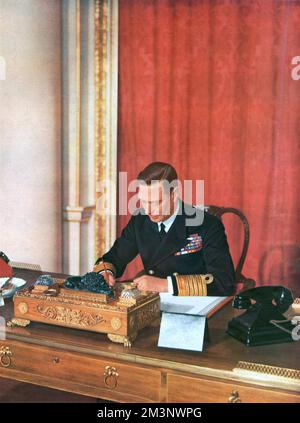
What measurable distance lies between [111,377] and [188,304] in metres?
0.48

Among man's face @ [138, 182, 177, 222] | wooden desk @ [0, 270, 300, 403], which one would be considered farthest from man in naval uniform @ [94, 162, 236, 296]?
wooden desk @ [0, 270, 300, 403]

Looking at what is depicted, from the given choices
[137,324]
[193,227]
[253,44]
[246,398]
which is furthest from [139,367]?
[253,44]

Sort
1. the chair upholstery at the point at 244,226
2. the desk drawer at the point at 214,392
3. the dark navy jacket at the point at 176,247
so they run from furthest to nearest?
1. the chair upholstery at the point at 244,226
2. the dark navy jacket at the point at 176,247
3. the desk drawer at the point at 214,392

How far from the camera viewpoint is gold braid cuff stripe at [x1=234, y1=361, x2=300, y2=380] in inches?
58.4

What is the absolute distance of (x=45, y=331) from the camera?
1.85 m

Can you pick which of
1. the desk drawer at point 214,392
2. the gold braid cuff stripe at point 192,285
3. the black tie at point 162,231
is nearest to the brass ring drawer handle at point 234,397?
the desk drawer at point 214,392

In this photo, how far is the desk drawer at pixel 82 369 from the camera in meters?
1.61

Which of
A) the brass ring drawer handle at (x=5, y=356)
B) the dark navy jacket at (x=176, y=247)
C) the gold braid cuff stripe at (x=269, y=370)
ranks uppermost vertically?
the dark navy jacket at (x=176, y=247)

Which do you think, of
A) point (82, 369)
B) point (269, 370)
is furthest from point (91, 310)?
point (269, 370)

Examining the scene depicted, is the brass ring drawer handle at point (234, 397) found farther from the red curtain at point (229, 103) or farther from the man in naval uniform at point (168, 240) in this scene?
the red curtain at point (229, 103)

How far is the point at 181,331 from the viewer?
168cm

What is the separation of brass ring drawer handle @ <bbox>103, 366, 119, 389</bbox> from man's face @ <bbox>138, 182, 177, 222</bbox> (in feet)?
3.25

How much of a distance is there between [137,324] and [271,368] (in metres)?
0.46

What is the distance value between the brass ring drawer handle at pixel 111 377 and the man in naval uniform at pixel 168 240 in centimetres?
68
